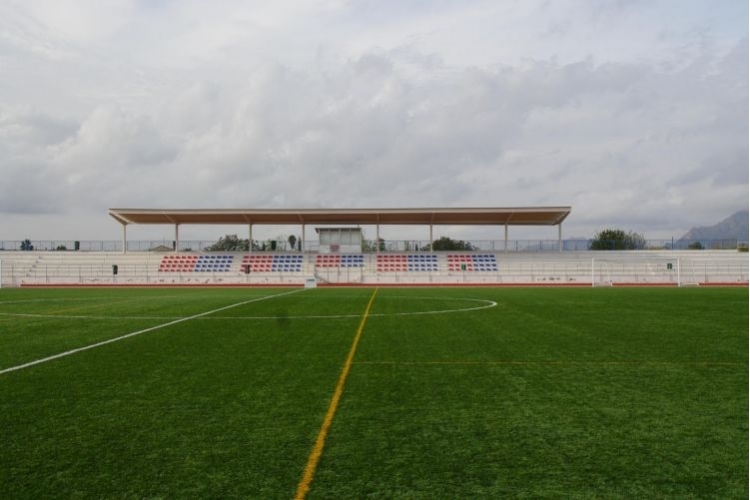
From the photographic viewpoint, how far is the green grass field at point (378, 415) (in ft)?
15.4

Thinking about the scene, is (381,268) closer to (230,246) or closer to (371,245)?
(371,245)

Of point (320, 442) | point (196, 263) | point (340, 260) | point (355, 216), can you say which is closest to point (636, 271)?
point (355, 216)

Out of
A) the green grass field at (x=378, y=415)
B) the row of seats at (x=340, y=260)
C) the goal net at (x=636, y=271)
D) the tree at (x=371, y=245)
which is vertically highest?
the tree at (x=371, y=245)

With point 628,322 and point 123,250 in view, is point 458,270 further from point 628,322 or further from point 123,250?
point 628,322

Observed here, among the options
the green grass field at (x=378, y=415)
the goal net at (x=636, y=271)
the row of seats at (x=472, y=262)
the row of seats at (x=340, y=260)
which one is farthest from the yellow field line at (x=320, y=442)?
the row of seats at (x=472, y=262)

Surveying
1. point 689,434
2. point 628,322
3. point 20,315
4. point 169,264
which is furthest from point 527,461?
point 169,264

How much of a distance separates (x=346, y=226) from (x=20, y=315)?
131 feet

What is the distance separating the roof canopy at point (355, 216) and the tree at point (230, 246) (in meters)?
4.49

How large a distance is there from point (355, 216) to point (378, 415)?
4963cm

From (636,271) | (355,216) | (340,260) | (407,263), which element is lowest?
(636,271)

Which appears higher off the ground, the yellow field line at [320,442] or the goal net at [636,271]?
the goal net at [636,271]

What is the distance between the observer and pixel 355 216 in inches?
2201

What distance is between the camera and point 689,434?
5.83 meters

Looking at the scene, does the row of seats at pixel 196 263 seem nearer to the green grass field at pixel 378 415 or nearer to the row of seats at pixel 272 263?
the row of seats at pixel 272 263
